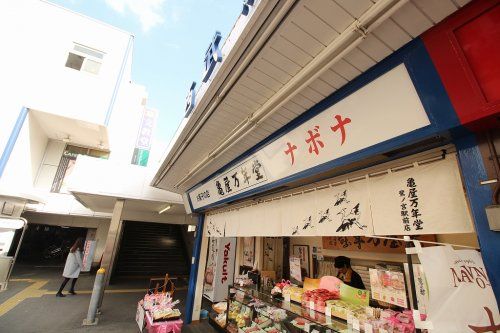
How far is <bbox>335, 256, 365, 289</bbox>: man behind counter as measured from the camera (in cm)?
Result: 587

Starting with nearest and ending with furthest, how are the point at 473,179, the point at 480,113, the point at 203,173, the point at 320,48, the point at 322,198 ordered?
the point at 480,113 < the point at 473,179 < the point at 320,48 < the point at 322,198 < the point at 203,173

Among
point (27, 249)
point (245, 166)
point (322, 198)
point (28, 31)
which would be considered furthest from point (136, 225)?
point (322, 198)

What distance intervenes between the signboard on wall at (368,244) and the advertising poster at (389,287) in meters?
0.95

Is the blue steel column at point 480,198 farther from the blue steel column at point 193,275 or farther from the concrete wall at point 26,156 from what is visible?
the concrete wall at point 26,156

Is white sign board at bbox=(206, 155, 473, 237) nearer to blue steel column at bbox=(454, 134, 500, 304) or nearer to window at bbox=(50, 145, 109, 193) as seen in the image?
blue steel column at bbox=(454, 134, 500, 304)

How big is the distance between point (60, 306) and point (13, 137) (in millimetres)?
7080

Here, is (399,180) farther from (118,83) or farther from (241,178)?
(118,83)

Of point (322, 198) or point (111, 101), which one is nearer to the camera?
point (322, 198)

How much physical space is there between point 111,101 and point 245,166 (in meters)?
10.4

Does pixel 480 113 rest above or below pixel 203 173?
below

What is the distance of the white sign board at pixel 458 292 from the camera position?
72.5 inches

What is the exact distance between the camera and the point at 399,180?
Result: 2930mm

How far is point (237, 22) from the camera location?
2900 mm

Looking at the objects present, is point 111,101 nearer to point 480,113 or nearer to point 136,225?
point 136,225
